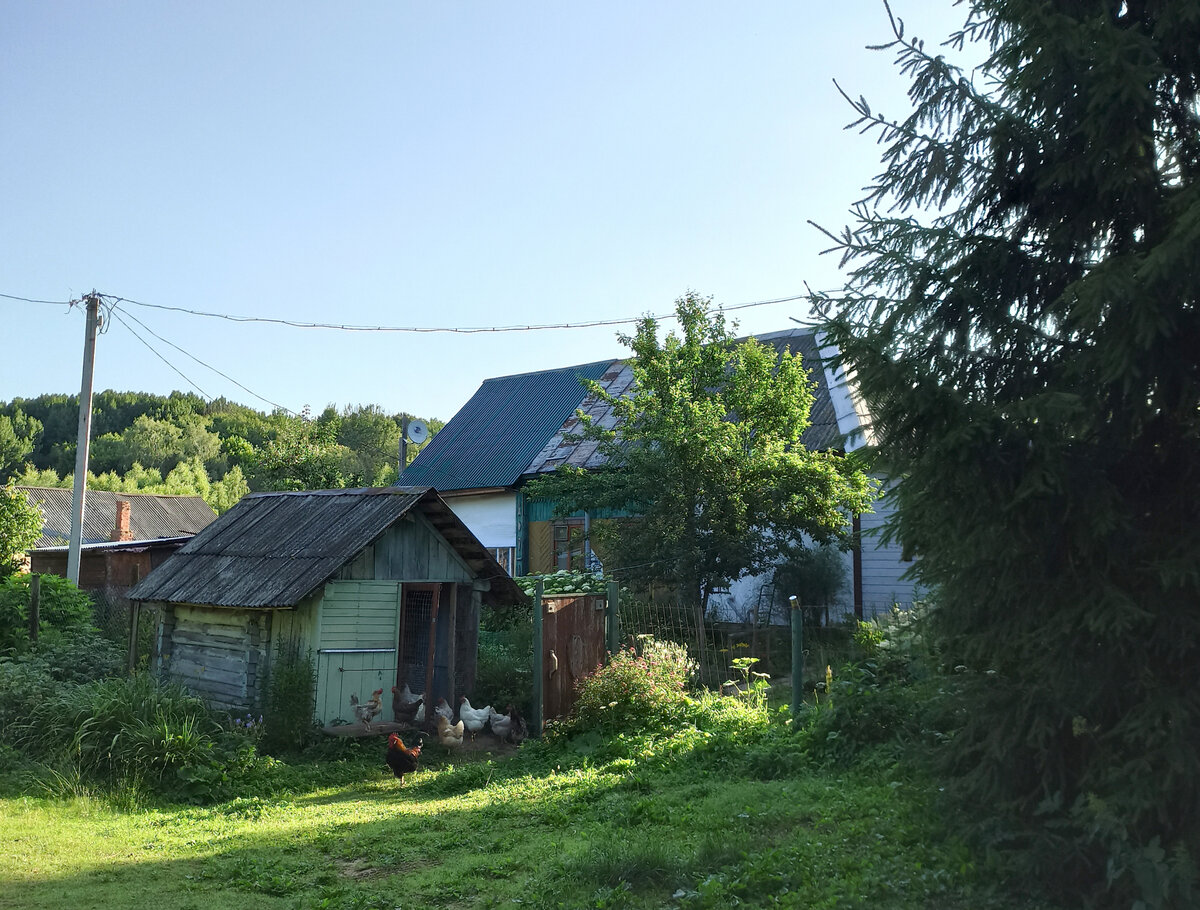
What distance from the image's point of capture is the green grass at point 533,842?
19.0ft

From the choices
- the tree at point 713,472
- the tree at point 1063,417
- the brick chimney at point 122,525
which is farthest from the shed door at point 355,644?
the brick chimney at point 122,525

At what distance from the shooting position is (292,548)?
13.5 metres

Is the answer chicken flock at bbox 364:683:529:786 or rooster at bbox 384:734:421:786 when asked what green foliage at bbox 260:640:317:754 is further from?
rooster at bbox 384:734:421:786

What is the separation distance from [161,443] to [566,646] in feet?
238

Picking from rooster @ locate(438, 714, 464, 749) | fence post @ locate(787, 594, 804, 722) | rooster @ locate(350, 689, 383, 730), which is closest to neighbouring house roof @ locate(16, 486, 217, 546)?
rooster @ locate(350, 689, 383, 730)

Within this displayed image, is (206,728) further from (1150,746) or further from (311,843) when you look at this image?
(1150,746)

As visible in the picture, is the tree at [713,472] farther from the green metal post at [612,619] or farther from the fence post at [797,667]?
the fence post at [797,667]

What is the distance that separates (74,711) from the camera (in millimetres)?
11289

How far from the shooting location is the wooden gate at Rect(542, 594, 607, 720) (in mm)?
12586

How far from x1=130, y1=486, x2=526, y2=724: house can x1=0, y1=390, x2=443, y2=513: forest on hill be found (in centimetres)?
3706

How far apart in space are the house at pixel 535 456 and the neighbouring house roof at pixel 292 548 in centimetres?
600

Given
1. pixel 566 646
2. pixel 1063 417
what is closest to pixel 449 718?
pixel 566 646

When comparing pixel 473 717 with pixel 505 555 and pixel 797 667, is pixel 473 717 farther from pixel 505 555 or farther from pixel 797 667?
pixel 505 555

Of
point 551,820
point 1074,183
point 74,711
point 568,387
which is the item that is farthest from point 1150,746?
point 568,387
